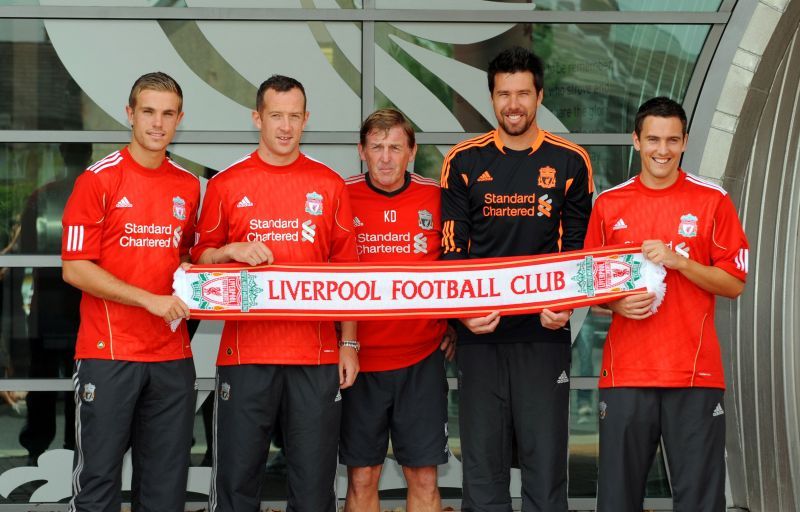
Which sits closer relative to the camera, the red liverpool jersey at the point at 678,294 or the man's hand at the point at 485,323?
the red liverpool jersey at the point at 678,294

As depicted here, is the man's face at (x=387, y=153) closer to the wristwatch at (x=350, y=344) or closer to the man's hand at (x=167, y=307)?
the wristwatch at (x=350, y=344)

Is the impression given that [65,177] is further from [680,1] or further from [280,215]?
[680,1]

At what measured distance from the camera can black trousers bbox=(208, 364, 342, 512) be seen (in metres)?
4.18

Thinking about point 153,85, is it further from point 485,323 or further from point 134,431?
point 485,323

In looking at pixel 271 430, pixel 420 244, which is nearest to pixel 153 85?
pixel 420 244

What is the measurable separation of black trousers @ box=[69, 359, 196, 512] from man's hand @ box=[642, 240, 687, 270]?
6.91 ft

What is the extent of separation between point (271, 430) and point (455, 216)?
4.24ft

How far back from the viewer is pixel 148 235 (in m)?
4.18

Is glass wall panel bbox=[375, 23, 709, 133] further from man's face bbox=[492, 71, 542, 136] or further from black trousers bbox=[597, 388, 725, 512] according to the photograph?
black trousers bbox=[597, 388, 725, 512]

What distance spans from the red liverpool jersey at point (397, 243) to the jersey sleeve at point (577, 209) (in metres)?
0.66

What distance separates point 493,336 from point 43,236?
3.20 metres

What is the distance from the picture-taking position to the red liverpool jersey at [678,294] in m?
4.05

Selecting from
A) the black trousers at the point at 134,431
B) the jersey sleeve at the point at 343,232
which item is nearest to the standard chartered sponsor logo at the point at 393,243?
the jersey sleeve at the point at 343,232

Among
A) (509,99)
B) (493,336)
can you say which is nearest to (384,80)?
(509,99)
